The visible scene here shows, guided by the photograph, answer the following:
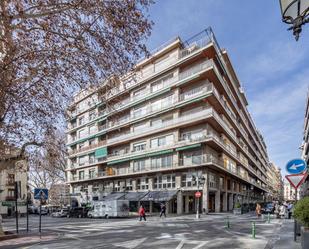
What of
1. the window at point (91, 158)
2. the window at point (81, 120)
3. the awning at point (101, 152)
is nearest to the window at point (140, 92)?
the awning at point (101, 152)

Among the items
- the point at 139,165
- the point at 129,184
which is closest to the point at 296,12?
the point at 139,165

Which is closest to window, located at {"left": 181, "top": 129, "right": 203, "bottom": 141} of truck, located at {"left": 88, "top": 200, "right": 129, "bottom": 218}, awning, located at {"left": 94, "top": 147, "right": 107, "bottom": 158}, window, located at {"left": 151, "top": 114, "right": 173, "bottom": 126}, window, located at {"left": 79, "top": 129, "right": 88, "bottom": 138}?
window, located at {"left": 151, "top": 114, "right": 173, "bottom": 126}

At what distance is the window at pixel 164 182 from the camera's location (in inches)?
1670

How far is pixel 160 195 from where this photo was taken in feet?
136

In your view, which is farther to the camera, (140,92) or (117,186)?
(117,186)

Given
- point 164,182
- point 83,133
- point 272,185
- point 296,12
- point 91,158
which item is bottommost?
point 272,185

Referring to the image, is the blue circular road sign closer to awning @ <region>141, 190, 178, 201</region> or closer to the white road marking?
the white road marking

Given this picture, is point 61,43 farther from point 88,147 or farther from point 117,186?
point 88,147

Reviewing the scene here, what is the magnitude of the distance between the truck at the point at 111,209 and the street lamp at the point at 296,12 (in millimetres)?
34364

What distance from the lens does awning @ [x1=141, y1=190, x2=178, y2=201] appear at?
40.3m

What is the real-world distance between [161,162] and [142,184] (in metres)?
5.64

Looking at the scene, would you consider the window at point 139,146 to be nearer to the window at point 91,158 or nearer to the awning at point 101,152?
the awning at point 101,152

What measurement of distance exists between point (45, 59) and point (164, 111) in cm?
3397

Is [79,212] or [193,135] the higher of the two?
[193,135]
